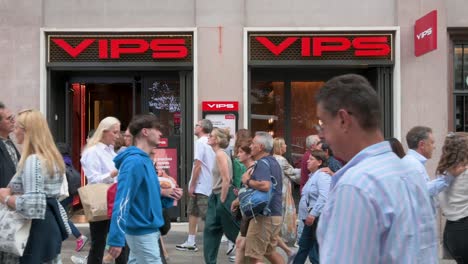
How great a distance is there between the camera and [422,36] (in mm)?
11609

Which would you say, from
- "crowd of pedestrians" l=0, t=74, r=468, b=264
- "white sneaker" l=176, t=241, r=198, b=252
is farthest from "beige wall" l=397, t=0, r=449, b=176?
"white sneaker" l=176, t=241, r=198, b=252

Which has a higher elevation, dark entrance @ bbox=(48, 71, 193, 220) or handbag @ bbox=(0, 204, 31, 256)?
dark entrance @ bbox=(48, 71, 193, 220)

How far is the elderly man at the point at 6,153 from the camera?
201 inches

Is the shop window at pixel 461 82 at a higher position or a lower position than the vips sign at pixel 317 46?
lower

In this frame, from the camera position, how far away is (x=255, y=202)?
22.9ft

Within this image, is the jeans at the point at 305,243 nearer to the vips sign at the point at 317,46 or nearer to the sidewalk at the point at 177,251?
the sidewalk at the point at 177,251

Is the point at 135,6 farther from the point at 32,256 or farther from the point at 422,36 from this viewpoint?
the point at 32,256

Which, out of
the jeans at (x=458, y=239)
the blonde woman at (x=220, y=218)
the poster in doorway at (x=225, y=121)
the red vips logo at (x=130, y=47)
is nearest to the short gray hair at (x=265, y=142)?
the blonde woman at (x=220, y=218)

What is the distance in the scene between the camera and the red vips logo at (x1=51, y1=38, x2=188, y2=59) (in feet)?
39.5

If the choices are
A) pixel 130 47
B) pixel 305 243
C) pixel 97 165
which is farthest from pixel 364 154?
pixel 130 47

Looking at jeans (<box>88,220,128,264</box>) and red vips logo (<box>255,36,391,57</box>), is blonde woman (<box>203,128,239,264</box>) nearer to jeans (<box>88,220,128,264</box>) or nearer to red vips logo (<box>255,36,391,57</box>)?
jeans (<box>88,220,128,264</box>)

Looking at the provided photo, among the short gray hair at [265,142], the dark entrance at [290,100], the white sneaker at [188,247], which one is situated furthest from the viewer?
the dark entrance at [290,100]

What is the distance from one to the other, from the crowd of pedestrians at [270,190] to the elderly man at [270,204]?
0.01 meters

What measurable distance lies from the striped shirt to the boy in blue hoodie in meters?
3.20
